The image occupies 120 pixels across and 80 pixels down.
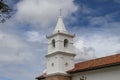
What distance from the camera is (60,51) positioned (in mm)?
35781

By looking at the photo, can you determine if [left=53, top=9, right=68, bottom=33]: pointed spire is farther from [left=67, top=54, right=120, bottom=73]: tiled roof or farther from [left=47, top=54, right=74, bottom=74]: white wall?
[left=67, top=54, right=120, bottom=73]: tiled roof

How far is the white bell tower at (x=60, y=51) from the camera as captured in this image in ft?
117

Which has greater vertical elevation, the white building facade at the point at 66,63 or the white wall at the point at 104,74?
the white building facade at the point at 66,63

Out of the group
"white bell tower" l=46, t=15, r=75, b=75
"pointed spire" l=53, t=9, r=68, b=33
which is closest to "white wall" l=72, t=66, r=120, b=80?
"white bell tower" l=46, t=15, r=75, b=75

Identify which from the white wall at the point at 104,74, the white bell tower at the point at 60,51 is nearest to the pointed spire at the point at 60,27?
the white bell tower at the point at 60,51

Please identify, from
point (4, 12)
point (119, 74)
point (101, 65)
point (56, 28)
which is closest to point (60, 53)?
point (56, 28)

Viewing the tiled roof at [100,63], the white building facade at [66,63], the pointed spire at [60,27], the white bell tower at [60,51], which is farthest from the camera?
the pointed spire at [60,27]

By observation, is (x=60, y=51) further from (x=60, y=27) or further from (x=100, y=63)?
(x=100, y=63)

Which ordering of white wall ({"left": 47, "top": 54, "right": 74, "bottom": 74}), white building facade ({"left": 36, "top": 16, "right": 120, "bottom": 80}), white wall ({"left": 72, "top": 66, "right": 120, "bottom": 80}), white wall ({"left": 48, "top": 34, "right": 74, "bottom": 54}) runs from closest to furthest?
white wall ({"left": 72, "top": 66, "right": 120, "bottom": 80}) < white building facade ({"left": 36, "top": 16, "right": 120, "bottom": 80}) < white wall ({"left": 47, "top": 54, "right": 74, "bottom": 74}) < white wall ({"left": 48, "top": 34, "right": 74, "bottom": 54})

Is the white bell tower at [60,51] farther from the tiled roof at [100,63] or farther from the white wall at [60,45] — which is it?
the tiled roof at [100,63]

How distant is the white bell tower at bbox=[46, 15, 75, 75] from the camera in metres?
35.6

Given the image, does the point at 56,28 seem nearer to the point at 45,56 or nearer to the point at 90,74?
the point at 45,56

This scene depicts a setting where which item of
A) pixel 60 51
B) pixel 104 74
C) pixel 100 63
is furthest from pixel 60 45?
pixel 104 74

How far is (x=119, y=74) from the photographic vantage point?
92.2 ft
